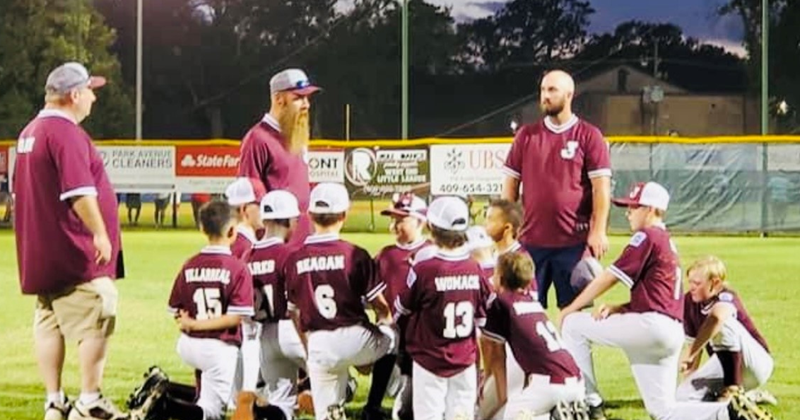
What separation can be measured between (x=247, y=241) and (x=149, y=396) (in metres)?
1.09

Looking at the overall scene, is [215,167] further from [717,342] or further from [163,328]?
[717,342]

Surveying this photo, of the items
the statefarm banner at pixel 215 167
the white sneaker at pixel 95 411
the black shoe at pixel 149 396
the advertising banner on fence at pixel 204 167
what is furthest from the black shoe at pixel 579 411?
the advertising banner on fence at pixel 204 167

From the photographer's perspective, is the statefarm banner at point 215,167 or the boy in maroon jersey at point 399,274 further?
the statefarm banner at point 215,167

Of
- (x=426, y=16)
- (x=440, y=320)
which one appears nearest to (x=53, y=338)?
(x=440, y=320)

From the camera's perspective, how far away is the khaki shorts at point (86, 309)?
22.3ft

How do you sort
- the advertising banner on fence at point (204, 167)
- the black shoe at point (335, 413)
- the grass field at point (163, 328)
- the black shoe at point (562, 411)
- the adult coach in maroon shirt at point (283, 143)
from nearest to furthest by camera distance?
the black shoe at point (562, 411) → the black shoe at point (335, 413) → the adult coach in maroon shirt at point (283, 143) → the grass field at point (163, 328) → the advertising banner on fence at point (204, 167)

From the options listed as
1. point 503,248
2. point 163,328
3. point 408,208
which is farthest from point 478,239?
point 163,328

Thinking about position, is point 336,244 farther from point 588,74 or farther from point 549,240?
point 588,74

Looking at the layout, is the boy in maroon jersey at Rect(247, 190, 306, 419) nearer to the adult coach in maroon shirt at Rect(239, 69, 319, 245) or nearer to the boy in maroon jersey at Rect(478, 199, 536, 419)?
the adult coach in maroon shirt at Rect(239, 69, 319, 245)

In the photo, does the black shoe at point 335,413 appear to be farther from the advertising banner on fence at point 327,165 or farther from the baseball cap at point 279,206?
the advertising banner on fence at point 327,165

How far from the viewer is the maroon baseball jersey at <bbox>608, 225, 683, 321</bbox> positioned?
6.91 metres

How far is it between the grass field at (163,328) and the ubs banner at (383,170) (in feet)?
14.8

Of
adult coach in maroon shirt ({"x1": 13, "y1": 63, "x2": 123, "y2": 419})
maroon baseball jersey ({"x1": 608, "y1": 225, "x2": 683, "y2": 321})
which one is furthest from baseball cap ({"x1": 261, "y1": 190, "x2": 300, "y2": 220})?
maroon baseball jersey ({"x1": 608, "y1": 225, "x2": 683, "y2": 321})

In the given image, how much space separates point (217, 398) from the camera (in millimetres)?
7070
